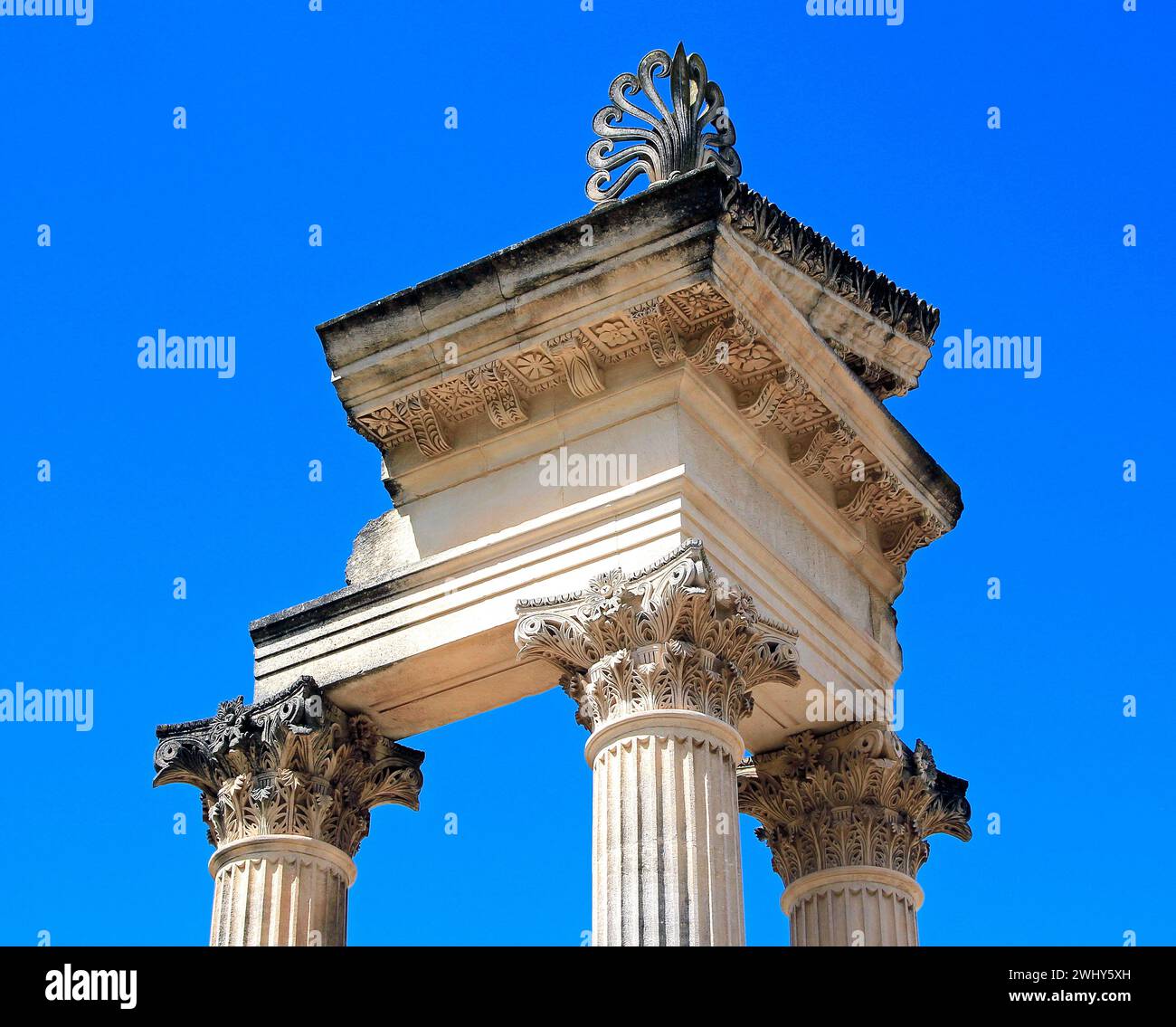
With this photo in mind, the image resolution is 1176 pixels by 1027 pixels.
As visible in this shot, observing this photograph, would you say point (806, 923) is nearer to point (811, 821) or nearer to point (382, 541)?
point (811, 821)

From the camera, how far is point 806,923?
105ft

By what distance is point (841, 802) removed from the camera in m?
31.9

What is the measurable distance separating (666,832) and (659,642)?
2.31m

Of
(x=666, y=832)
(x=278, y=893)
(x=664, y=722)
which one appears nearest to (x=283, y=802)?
(x=278, y=893)

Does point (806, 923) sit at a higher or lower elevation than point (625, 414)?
lower

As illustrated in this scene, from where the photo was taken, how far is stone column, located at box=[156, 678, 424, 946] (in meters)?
30.7

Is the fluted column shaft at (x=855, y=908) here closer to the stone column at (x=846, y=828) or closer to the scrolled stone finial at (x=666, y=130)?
the stone column at (x=846, y=828)

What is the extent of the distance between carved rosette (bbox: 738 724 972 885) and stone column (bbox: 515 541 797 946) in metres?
2.73

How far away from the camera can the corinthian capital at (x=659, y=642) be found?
28297mm
